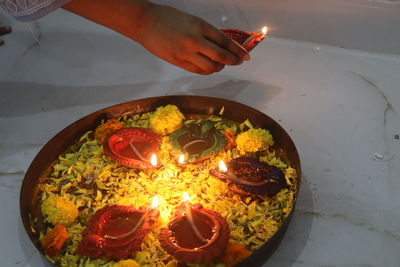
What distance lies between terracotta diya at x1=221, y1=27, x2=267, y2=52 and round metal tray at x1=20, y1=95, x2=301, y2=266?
0.52 feet

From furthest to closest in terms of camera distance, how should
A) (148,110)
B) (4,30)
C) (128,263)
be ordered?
(4,30)
(148,110)
(128,263)

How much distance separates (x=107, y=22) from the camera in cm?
100

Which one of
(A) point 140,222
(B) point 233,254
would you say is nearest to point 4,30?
(A) point 140,222

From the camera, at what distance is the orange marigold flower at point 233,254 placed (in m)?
0.79

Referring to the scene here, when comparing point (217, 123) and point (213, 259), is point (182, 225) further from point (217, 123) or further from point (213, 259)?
point (217, 123)

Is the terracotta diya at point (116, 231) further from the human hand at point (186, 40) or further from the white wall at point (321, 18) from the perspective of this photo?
the white wall at point (321, 18)

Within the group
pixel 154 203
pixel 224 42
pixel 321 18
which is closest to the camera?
pixel 154 203

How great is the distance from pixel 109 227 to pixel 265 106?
0.63 meters

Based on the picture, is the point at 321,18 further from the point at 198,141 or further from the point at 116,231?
the point at 116,231

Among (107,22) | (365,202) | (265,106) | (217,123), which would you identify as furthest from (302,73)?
(107,22)

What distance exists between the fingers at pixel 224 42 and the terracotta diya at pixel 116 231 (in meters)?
0.42

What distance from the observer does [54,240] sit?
0.82 metres

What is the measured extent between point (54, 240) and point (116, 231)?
0.40ft

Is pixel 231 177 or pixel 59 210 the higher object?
pixel 231 177
